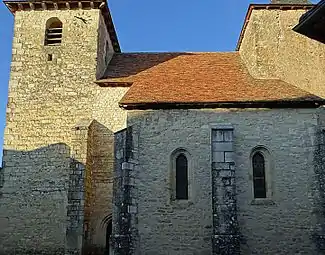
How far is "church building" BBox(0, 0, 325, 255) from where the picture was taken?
1563 cm

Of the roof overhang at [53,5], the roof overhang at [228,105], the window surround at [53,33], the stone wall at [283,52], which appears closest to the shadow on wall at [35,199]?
the roof overhang at [228,105]

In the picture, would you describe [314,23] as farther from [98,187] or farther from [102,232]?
[102,232]

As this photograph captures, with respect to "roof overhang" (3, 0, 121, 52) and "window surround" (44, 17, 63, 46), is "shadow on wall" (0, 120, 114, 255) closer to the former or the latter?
"window surround" (44, 17, 63, 46)

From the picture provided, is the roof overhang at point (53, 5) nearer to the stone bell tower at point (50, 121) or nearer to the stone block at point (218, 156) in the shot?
the stone bell tower at point (50, 121)

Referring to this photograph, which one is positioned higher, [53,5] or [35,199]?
[53,5]

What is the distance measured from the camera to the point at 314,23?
7.25 meters

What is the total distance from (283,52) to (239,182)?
647 cm

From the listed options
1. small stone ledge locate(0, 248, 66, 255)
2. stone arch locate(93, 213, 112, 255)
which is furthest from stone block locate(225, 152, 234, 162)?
small stone ledge locate(0, 248, 66, 255)

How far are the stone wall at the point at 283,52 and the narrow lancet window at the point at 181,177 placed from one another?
5.15 meters

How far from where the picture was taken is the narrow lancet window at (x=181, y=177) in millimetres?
16359

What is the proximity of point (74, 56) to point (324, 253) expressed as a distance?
12.5 metres

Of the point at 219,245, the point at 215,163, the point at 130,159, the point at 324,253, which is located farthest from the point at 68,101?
the point at 324,253

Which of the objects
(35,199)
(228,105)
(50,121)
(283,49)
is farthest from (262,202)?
(50,121)

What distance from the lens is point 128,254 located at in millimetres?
15016
